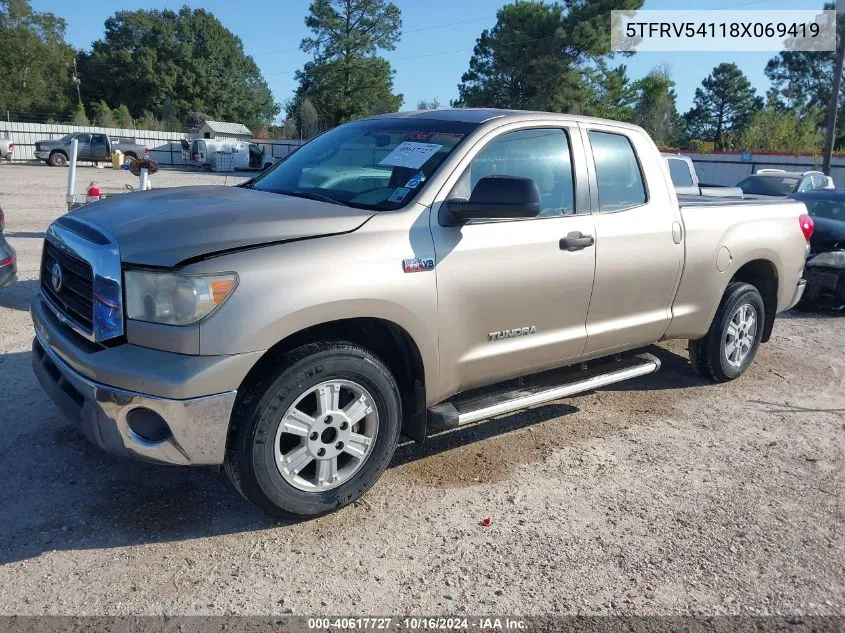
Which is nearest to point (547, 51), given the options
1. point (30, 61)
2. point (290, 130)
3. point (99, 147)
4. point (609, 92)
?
point (609, 92)

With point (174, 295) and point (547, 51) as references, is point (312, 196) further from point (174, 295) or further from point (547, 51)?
point (547, 51)

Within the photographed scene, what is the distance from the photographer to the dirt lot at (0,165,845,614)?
2.95 metres

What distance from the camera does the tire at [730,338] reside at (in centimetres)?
555

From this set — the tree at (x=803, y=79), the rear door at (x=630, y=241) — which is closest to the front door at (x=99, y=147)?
the rear door at (x=630, y=241)

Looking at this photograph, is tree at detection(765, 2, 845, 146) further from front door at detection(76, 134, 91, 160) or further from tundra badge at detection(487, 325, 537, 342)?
tundra badge at detection(487, 325, 537, 342)

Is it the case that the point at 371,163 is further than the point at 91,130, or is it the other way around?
the point at 91,130

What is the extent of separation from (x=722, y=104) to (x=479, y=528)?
9666 cm

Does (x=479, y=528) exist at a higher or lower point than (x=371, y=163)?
lower

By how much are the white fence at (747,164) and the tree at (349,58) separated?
31.7 m

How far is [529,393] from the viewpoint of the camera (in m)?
4.13

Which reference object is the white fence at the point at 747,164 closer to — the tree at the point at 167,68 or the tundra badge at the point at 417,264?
the tundra badge at the point at 417,264

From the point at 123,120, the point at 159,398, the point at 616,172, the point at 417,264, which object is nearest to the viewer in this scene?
the point at 159,398

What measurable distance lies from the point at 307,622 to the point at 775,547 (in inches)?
86.5

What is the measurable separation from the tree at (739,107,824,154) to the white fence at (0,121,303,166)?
27785mm
